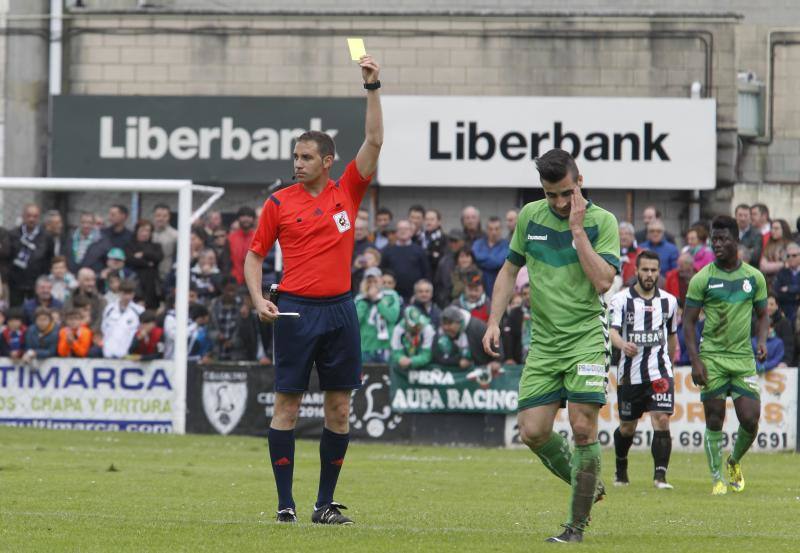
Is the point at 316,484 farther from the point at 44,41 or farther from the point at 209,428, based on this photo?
the point at 44,41

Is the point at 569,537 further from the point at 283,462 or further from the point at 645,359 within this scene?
the point at 645,359

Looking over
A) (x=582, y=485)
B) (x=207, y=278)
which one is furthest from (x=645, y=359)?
(x=207, y=278)

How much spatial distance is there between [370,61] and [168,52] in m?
17.8

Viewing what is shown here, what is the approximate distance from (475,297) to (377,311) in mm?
1312

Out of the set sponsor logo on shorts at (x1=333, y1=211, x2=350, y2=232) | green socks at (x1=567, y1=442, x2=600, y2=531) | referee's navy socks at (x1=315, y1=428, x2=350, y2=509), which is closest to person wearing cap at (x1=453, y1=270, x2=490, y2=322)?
A: referee's navy socks at (x1=315, y1=428, x2=350, y2=509)

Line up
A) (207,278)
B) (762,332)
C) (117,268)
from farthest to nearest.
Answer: (207,278) → (117,268) → (762,332)

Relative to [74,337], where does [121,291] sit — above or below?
above

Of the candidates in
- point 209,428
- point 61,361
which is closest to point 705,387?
point 209,428

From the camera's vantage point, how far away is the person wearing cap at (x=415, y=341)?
65.1 feet

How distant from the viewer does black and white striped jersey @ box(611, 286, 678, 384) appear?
14.3 meters

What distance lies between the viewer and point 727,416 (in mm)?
19688

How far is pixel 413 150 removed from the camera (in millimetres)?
25609

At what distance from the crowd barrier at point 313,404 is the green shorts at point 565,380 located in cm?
1085

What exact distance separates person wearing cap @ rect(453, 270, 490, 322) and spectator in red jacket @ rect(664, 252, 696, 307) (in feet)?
7.81
